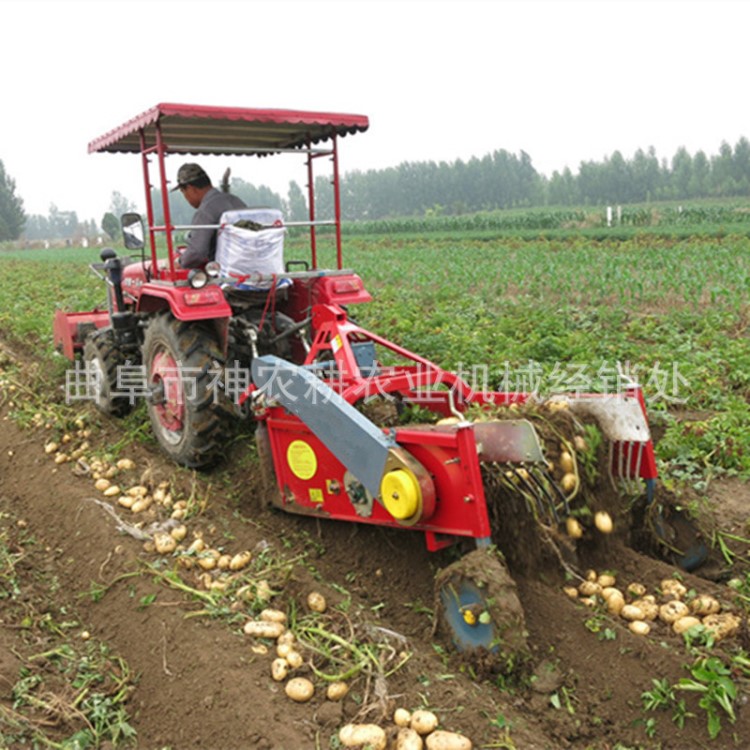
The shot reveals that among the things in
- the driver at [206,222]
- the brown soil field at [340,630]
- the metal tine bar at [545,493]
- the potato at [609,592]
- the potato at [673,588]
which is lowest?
the brown soil field at [340,630]

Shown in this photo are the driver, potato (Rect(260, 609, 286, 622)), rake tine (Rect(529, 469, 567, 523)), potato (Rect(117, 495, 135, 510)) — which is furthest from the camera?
the driver

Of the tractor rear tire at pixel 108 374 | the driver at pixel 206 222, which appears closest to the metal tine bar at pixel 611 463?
the driver at pixel 206 222

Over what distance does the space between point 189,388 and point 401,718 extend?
105 inches

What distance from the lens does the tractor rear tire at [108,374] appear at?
6.18 m

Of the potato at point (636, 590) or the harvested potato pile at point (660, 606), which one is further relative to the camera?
the potato at point (636, 590)

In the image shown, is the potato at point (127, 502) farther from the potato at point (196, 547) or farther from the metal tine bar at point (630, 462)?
the metal tine bar at point (630, 462)

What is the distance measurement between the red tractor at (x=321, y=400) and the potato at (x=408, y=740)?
503 mm

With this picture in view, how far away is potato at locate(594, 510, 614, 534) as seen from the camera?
3.49 meters

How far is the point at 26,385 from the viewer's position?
730cm

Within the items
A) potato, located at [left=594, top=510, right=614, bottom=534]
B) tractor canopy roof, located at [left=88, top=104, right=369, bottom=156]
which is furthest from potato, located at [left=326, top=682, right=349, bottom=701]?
tractor canopy roof, located at [left=88, top=104, right=369, bottom=156]

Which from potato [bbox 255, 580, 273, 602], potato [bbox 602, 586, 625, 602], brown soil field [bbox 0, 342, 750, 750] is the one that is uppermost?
potato [bbox 602, 586, 625, 602]

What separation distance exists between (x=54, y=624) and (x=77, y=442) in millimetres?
2443

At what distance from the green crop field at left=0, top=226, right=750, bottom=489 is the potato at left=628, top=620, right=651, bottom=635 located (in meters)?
1.39

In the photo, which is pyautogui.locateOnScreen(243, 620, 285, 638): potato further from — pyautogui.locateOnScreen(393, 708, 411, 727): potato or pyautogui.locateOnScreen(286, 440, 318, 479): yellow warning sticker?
pyautogui.locateOnScreen(286, 440, 318, 479): yellow warning sticker
